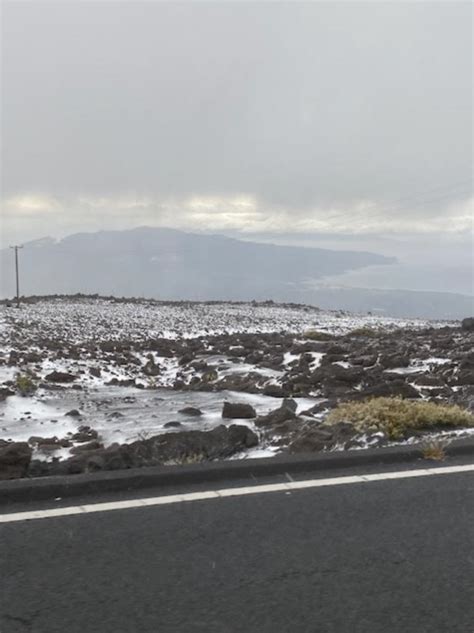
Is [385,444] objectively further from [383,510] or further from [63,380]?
[63,380]

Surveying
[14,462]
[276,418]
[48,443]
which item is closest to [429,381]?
[276,418]

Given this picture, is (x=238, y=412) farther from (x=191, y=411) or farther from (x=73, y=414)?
→ (x=73, y=414)

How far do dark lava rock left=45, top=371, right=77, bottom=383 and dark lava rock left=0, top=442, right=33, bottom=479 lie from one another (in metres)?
7.69

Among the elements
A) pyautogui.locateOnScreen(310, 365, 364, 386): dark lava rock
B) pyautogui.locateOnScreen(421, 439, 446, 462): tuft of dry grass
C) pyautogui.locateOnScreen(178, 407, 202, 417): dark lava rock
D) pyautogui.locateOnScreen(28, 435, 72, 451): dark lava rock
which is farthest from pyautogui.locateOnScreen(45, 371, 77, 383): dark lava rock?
pyautogui.locateOnScreen(421, 439, 446, 462): tuft of dry grass

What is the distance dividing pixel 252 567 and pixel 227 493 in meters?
1.29

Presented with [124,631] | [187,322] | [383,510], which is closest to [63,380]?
[383,510]

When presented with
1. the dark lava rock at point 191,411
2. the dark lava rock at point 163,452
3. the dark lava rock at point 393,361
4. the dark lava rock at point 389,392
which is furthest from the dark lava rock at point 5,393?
the dark lava rock at point 393,361

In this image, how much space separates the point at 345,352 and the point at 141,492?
515 inches

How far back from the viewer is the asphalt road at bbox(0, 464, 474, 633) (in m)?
3.33

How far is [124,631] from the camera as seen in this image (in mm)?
3207

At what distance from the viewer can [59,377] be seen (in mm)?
13539

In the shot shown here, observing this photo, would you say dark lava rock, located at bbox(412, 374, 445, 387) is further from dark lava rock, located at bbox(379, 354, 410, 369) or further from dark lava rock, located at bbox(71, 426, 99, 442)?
dark lava rock, located at bbox(71, 426, 99, 442)

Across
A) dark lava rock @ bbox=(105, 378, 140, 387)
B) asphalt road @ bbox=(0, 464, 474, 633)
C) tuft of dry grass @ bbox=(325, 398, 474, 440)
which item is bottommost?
dark lava rock @ bbox=(105, 378, 140, 387)

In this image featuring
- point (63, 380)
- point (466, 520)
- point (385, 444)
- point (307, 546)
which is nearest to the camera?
point (307, 546)
